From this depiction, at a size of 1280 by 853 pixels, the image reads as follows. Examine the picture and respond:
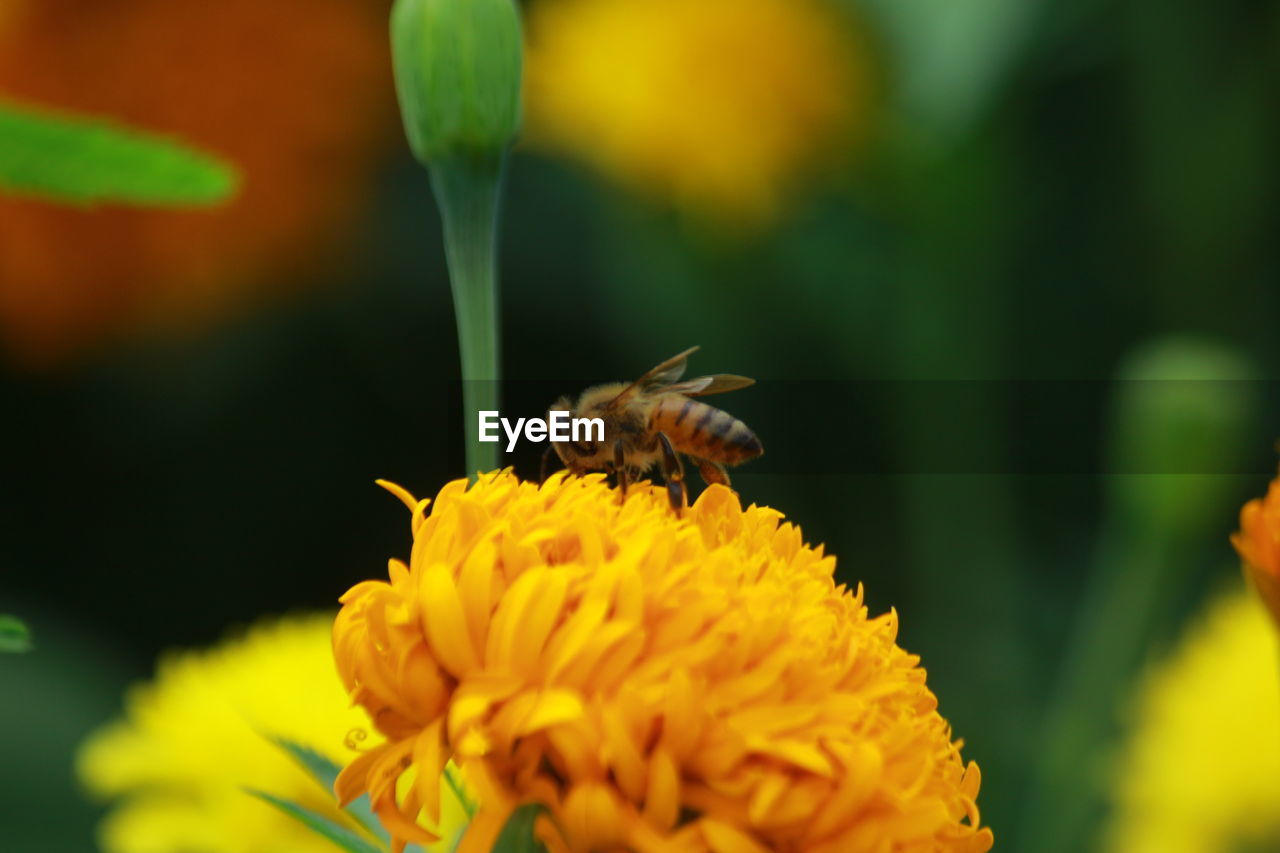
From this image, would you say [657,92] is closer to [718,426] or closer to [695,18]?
[695,18]

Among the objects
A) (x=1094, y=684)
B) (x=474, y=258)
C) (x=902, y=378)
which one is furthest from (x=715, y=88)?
(x=474, y=258)

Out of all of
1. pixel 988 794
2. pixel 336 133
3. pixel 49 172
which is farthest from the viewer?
pixel 336 133

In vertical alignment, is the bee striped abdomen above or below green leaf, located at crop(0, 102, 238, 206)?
below

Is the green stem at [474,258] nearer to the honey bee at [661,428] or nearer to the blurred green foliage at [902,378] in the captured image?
the honey bee at [661,428]

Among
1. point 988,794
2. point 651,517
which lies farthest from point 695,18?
point 651,517

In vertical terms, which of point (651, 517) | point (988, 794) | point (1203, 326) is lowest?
point (988, 794)

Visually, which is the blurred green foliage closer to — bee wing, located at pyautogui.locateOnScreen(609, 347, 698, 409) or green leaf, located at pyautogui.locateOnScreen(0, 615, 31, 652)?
bee wing, located at pyautogui.locateOnScreen(609, 347, 698, 409)

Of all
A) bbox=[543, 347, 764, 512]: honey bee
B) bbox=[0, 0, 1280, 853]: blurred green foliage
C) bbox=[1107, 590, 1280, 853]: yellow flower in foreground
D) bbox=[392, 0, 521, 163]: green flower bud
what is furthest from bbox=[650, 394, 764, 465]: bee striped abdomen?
bbox=[1107, 590, 1280, 853]: yellow flower in foreground

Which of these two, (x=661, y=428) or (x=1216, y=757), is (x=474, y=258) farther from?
(x=1216, y=757)
